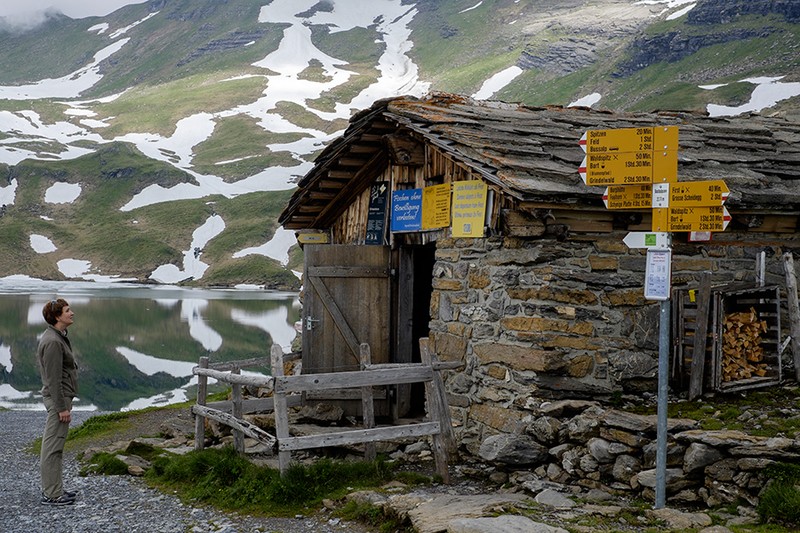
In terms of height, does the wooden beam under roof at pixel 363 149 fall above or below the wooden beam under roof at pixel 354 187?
above

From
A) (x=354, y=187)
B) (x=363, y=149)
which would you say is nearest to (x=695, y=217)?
(x=363, y=149)

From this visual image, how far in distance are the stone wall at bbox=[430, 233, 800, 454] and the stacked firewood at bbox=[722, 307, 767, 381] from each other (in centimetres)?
58

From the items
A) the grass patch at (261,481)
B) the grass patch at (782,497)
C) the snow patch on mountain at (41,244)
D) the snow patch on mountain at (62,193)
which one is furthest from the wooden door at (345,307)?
the snow patch on mountain at (62,193)

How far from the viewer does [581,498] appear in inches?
284

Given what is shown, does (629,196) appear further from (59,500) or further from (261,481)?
(59,500)

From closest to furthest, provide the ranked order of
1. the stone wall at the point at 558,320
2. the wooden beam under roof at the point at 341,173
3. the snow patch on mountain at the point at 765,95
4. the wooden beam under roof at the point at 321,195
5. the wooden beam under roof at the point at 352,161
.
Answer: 1. the stone wall at the point at 558,320
2. the wooden beam under roof at the point at 352,161
3. the wooden beam under roof at the point at 341,173
4. the wooden beam under roof at the point at 321,195
5. the snow patch on mountain at the point at 765,95

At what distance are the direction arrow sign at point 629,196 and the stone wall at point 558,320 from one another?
2339 mm

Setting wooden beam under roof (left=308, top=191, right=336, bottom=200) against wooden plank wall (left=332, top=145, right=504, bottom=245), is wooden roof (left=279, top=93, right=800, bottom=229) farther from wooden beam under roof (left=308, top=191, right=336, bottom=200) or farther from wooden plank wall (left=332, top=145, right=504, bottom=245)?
wooden plank wall (left=332, top=145, right=504, bottom=245)

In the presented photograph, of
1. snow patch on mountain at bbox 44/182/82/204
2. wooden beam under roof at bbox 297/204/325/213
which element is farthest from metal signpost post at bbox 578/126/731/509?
snow patch on mountain at bbox 44/182/82/204

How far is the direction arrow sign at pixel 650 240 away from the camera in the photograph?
21.0ft

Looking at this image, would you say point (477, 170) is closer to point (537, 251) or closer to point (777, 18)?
point (537, 251)

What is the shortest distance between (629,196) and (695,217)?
552 mm

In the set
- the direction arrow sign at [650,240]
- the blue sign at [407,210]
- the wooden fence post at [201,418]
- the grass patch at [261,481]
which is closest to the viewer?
the direction arrow sign at [650,240]

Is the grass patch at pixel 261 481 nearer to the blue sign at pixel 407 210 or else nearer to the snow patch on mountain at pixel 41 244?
the blue sign at pixel 407 210
